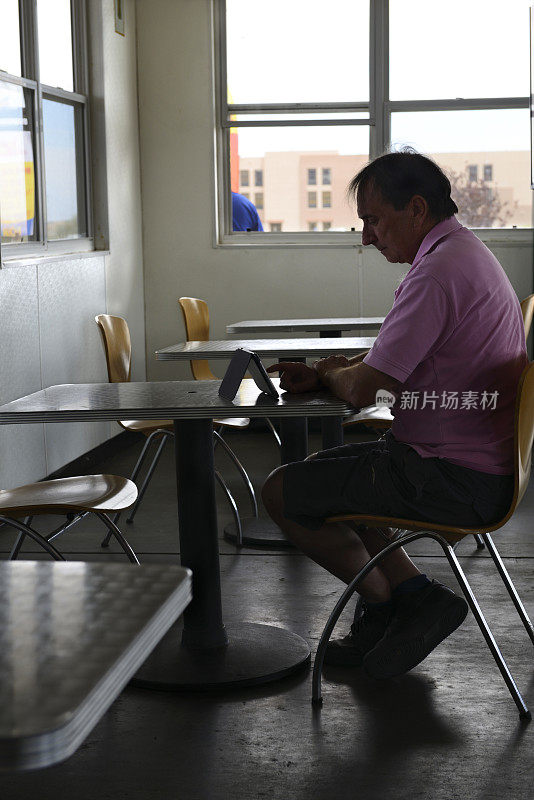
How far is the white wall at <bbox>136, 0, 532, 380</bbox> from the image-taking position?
21.2ft

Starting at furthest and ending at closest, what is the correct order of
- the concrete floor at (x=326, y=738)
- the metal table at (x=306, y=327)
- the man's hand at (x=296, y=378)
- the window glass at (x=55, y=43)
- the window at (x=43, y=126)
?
the window glass at (x=55, y=43)
the metal table at (x=306, y=327)
the window at (x=43, y=126)
the man's hand at (x=296, y=378)
the concrete floor at (x=326, y=738)

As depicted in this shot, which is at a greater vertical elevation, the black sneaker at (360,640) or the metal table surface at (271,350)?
the metal table surface at (271,350)

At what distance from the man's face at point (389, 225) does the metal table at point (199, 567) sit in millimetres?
400

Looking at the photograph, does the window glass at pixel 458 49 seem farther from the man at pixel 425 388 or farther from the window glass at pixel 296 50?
the man at pixel 425 388

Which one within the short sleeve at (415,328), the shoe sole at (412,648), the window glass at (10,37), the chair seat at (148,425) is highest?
the window glass at (10,37)

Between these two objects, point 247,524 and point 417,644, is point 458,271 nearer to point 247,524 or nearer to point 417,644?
point 417,644

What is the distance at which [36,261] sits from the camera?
462 cm

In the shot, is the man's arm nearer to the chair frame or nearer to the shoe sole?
the chair frame

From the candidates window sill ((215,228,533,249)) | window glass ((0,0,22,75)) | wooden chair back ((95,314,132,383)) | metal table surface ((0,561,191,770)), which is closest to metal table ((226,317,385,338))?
wooden chair back ((95,314,132,383))

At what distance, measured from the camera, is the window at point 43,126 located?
453cm

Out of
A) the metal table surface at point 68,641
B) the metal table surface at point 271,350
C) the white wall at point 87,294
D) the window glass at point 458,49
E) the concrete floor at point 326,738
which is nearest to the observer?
the metal table surface at point 68,641

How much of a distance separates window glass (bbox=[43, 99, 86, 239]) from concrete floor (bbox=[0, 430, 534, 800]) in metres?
2.84

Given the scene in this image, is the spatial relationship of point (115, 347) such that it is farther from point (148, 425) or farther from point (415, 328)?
point (415, 328)

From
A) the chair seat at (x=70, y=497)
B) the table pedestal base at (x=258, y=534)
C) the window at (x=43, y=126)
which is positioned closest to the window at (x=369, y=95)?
the window at (x=43, y=126)
